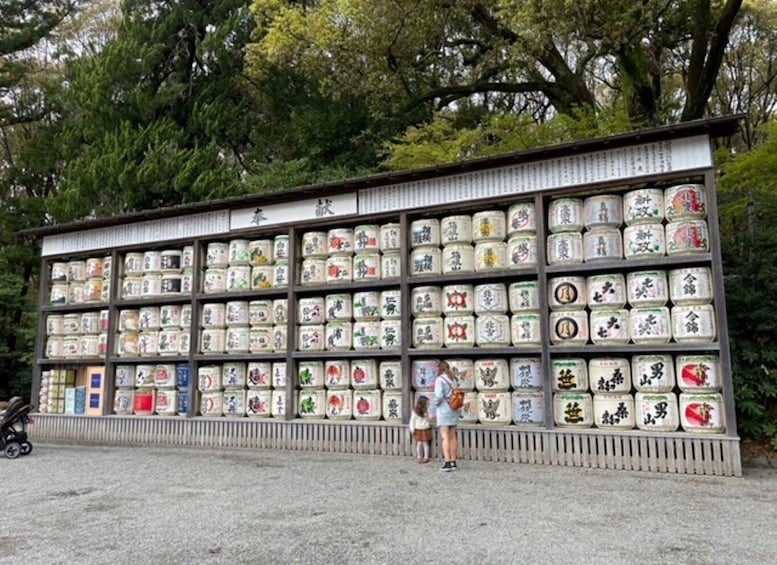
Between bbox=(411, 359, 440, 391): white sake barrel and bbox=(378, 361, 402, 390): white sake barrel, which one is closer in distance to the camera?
bbox=(411, 359, 440, 391): white sake barrel

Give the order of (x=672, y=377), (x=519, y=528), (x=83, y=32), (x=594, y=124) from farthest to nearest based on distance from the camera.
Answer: (x=83, y=32), (x=594, y=124), (x=672, y=377), (x=519, y=528)

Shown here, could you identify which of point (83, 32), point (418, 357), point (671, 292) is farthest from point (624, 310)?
point (83, 32)

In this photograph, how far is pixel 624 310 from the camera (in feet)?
20.2

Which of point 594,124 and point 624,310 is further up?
point 594,124

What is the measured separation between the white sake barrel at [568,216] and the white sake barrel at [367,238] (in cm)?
230

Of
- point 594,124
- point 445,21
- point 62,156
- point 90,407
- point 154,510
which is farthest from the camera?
point 62,156

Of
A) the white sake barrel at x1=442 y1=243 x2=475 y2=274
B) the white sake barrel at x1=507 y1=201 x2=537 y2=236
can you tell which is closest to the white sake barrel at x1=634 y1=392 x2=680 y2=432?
the white sake barrel at x1=507 y1=201 x2=537 y2=236

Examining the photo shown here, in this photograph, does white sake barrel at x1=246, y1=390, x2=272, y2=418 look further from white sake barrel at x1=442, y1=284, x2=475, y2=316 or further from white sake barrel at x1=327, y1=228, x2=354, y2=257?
white sake barrel at x1=442, y1=284, x2=475, y2=316

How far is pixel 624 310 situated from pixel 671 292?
1.65 feet

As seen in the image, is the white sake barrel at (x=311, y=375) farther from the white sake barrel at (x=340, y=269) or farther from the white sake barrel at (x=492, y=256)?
the white sake barrel at (x=492, y=256)

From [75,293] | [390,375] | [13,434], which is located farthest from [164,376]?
[390,375]

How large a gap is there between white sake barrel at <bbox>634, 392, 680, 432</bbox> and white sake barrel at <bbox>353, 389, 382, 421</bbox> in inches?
120

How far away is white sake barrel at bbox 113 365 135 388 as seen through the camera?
8.69 m

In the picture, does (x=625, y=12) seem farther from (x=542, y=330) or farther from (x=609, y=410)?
(x=609, y=410)
